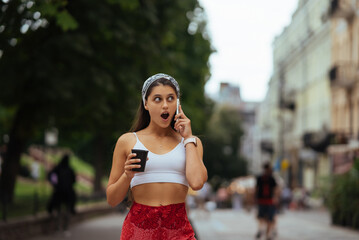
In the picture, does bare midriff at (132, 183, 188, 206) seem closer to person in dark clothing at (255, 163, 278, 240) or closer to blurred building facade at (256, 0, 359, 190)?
person in dark clothing at (255, 163, 278, 240)

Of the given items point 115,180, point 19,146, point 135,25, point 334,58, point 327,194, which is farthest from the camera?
point 334,58

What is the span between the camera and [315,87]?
5491 cm

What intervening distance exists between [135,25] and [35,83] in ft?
10.3

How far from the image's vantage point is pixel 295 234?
19953mm

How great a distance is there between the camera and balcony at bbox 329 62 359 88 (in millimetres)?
41612

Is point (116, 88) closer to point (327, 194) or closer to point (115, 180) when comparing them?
point (327, 194)

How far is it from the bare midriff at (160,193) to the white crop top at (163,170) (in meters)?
0.02

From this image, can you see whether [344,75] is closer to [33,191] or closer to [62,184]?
[33,191]

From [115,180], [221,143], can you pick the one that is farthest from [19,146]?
[221,143]

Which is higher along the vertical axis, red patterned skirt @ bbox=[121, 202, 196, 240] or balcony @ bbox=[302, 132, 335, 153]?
balcony @ bbox=[302, 132, 335, 153]

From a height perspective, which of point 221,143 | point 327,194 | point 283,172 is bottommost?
point 327,194

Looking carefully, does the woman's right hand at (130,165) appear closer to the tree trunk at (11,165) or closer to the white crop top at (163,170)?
the white crop top at (163,170)

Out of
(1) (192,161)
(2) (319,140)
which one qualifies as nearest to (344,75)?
(2) (319,140)

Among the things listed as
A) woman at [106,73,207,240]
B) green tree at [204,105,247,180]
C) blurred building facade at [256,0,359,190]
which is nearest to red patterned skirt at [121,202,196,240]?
woman at [106,73,207,240]
